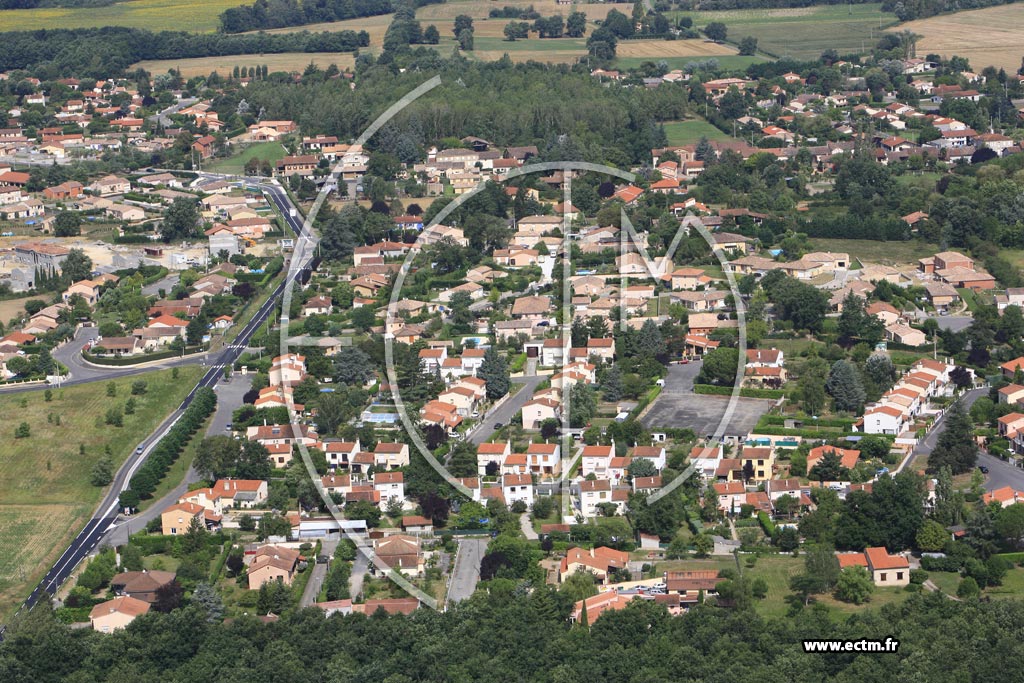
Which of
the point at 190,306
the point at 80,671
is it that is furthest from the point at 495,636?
the point at 190,306

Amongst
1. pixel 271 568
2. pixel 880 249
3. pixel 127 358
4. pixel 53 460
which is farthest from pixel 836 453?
pixel 880 249

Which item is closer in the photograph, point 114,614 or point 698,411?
point 114,614

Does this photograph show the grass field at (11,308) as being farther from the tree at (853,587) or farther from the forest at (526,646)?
the tree at (853,587)

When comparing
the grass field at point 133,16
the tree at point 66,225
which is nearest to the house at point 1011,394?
the tree at point 66,225

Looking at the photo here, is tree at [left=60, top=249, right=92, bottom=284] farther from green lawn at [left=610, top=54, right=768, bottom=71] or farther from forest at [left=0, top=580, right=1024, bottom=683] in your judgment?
green lawn at [left=610, top=54, right=768, bottom=71]

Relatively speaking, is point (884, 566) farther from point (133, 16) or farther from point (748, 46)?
point (133, 16)

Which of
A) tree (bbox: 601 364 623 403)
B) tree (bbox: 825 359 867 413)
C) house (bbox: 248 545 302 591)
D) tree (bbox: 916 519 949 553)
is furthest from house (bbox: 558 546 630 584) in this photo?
tree (bbox: 825 359 867 413)
